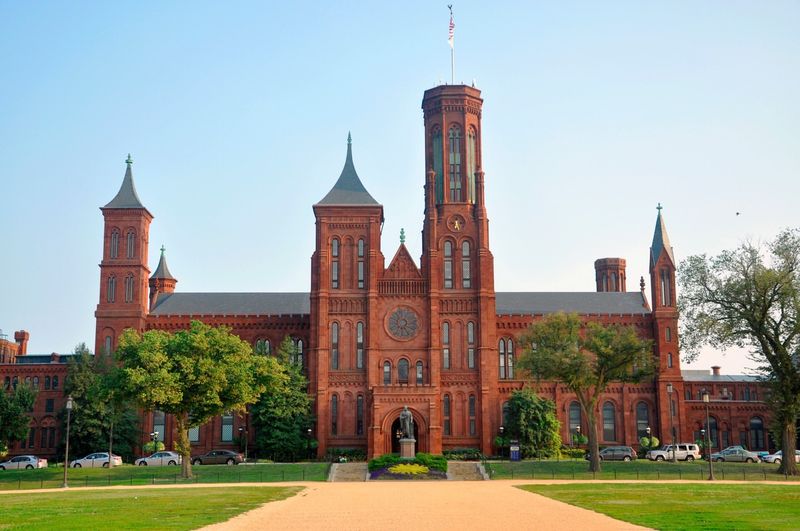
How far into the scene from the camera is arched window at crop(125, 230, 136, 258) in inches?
3634

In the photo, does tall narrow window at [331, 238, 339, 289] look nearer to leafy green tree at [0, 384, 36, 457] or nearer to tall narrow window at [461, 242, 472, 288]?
tall narrow window at [461, 242, 472, 288]

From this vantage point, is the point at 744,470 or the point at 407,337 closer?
the point at 744,470

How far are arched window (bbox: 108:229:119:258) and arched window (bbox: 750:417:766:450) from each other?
68.0m

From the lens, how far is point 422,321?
86.2 meters

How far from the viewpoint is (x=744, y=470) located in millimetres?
64438

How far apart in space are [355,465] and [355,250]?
882 inches

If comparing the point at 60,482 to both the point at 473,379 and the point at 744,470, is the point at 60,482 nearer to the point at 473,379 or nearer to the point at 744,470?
the point at 473,379

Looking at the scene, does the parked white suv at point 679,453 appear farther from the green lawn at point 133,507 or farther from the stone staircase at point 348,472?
the green lawn at point 133,507

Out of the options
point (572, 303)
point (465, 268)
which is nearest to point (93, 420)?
point (465, 268)

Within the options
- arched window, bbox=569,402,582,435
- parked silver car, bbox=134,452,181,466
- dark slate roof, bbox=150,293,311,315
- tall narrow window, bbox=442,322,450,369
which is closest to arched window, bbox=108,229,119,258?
dark slate roof, bbox=150,293,311,315

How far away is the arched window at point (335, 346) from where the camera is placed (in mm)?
85688

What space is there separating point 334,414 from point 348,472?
661 inches

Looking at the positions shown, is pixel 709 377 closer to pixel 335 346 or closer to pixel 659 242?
pixel 659 242

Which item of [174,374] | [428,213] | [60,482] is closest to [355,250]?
[428,213]
